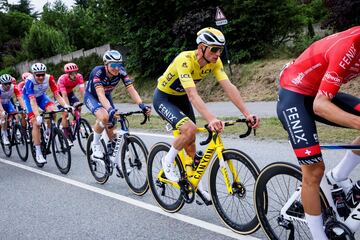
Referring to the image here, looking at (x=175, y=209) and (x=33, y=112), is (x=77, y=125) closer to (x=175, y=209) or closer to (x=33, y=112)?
(x=33, y=112)

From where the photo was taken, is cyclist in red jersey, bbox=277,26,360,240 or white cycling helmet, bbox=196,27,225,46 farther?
white cycling helmet, bbox=196,27,225,46

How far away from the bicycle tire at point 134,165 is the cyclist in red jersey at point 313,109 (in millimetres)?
3193

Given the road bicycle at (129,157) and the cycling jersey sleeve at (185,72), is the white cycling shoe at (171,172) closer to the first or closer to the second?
the road bicycle at (129,157)

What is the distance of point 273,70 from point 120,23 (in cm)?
1012

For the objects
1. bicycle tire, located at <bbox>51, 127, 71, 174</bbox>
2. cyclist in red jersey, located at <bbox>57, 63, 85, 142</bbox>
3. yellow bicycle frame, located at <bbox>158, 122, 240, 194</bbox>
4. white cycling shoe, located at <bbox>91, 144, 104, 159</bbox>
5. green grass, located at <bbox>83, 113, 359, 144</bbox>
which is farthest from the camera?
cyclist in red jersey, located at <bbox>57, 63, 85, 142</bbox>

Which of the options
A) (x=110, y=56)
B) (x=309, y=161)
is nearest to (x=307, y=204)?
(x=309, y=161)

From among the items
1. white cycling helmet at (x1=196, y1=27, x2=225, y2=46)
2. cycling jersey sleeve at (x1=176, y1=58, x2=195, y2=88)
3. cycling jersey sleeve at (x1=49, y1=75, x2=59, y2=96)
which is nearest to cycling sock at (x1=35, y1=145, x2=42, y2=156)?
cycling jersey sleeve at (x1=49, y1=75, x2=59, y2=96)

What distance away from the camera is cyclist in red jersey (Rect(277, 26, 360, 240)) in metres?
3.22

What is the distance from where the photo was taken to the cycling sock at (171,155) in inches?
210

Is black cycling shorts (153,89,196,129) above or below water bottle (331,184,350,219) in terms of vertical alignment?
above

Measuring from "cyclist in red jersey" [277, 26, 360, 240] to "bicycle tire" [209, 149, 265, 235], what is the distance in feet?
2.85

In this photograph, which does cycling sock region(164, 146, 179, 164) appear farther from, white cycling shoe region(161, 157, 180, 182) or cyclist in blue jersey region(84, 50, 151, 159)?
cyclist in blue jersey region(84, 50, 151, 159)

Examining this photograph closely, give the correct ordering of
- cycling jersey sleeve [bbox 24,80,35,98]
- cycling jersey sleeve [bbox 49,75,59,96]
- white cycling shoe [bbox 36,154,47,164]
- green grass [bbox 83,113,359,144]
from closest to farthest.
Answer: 1. green grass [bbox 83,113,359,144]
2. cycling jersey sleeve [bbox 24,80,35,98]
3. white cycling shoe [bbox 36,154,47,164]
4. cycling jersey sleeve [bbox 49,75,59,96]

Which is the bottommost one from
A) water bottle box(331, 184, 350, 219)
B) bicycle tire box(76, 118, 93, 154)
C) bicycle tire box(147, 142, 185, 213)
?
bicycle tire box(76, 118, 93, 154)
